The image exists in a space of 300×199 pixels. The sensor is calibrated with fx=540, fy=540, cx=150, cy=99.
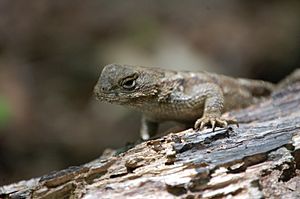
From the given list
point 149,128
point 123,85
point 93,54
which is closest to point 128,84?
point 123,85

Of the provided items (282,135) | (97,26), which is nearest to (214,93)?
(282,135)

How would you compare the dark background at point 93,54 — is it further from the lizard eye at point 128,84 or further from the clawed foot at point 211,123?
the clawed foot at point 211,123

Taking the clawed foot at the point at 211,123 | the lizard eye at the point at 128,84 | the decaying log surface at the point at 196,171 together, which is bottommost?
the decaying log surface at the point at 196,171

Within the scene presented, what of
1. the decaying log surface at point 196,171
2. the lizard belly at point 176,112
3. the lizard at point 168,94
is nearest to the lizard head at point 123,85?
the lizard at point 168,94

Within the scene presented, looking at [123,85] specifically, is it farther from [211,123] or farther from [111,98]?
[211,123]

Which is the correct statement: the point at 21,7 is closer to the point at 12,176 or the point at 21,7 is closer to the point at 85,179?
the point at 12,176

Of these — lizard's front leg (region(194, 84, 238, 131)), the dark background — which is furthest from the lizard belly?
the dark background
